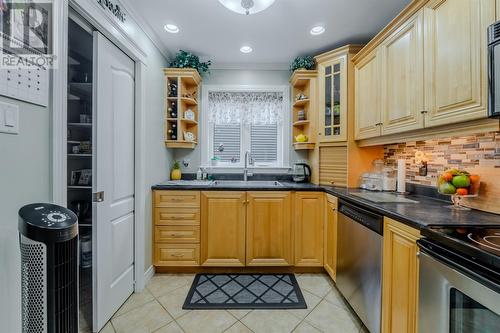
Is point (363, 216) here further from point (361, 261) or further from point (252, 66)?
point (252, 66)

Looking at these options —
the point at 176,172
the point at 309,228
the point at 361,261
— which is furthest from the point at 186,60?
the point at 361,261

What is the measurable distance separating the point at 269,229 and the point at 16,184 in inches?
79.2

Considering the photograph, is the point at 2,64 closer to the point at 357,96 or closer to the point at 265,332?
the point at 265,332

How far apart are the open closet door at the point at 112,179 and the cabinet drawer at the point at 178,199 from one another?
1.13 ft

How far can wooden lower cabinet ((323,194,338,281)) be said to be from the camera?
2.17 m

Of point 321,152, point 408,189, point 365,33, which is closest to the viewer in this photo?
point 408,189

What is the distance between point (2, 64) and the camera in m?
0.94

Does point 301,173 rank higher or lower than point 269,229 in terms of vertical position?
higher

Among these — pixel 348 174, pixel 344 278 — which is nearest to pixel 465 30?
pixel 348 174

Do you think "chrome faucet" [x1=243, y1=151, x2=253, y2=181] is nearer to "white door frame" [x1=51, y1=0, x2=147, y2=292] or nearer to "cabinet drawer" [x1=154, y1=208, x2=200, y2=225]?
"cabinet drawer" [x1=154, y1=208, x2=200, y2=225]

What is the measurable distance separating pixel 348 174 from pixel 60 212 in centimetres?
241

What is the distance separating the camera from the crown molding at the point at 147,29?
1.92 metres

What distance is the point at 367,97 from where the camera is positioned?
2234 millimetres

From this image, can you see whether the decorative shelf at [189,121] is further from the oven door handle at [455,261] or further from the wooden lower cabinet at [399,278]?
the oven door handle at [455,261]
